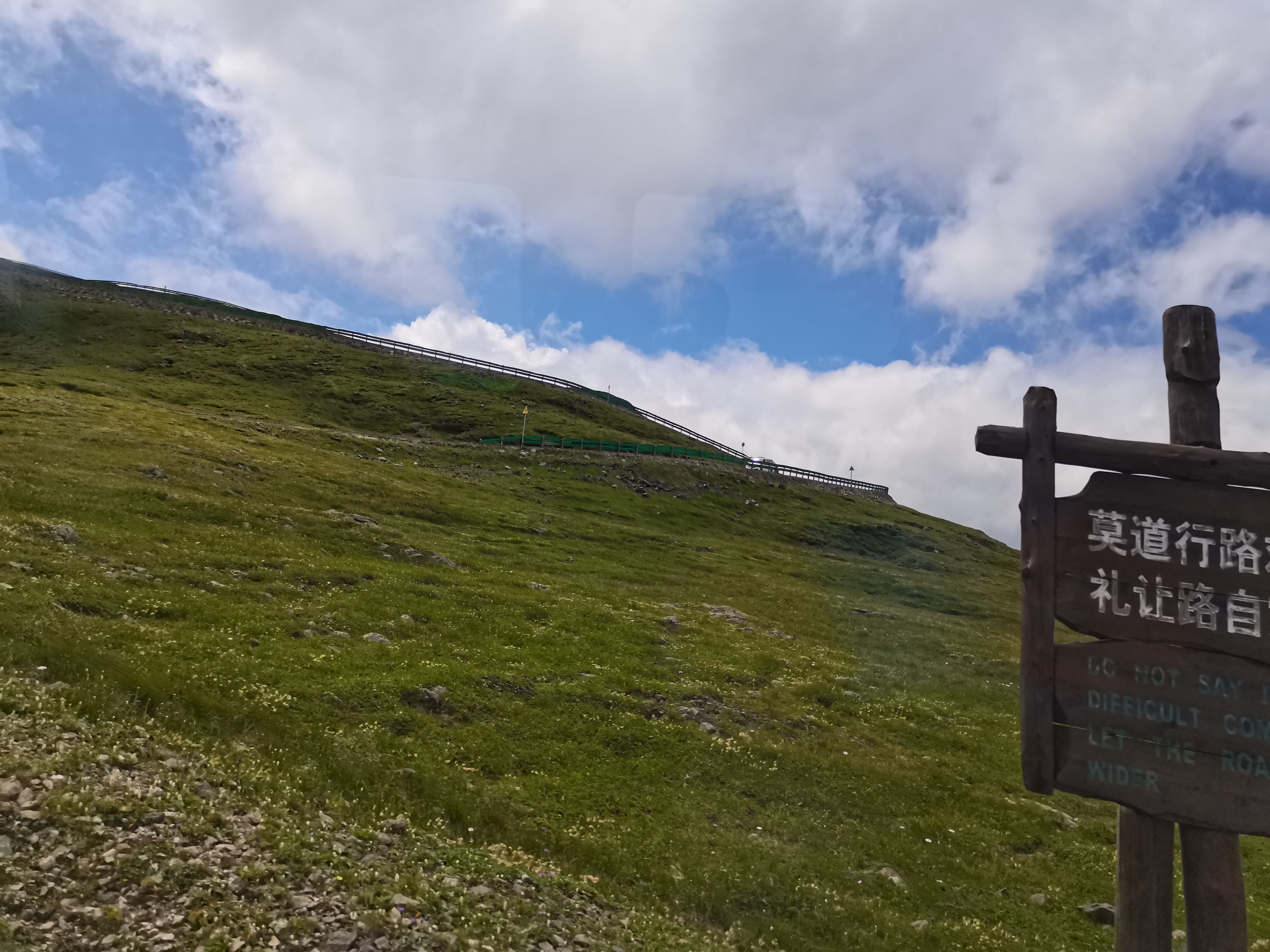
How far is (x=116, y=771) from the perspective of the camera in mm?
12414

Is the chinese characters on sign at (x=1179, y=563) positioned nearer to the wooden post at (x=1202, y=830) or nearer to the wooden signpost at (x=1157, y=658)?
the wooden signpost at (x=1157, y=658)

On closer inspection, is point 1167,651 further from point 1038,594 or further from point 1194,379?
point 1194,379

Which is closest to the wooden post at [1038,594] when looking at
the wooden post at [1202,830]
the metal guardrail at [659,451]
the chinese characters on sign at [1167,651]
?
the chinese characters on sign at [1167,651]

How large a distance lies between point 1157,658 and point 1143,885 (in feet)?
10.4

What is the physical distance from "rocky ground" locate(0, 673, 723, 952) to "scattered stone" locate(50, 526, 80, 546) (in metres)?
18.1

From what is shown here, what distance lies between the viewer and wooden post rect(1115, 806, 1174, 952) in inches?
364

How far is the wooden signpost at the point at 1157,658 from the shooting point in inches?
344

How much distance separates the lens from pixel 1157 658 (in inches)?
352

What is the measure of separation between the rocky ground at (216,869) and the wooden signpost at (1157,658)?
766cm

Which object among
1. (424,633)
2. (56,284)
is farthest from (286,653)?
(56,284)

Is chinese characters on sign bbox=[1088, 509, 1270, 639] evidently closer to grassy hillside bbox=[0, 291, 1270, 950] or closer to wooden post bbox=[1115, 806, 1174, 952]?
wooden post bbox=[1115, 806, 1174, 952]

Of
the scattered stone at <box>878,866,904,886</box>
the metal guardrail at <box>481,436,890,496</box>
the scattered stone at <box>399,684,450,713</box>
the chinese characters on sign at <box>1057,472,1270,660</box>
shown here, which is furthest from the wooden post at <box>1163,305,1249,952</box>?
the metal guardrail at <box>481,436,890,496</box>

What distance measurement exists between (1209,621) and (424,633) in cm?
2700

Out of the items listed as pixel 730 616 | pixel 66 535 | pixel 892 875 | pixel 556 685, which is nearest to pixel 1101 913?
pixel 892 875
